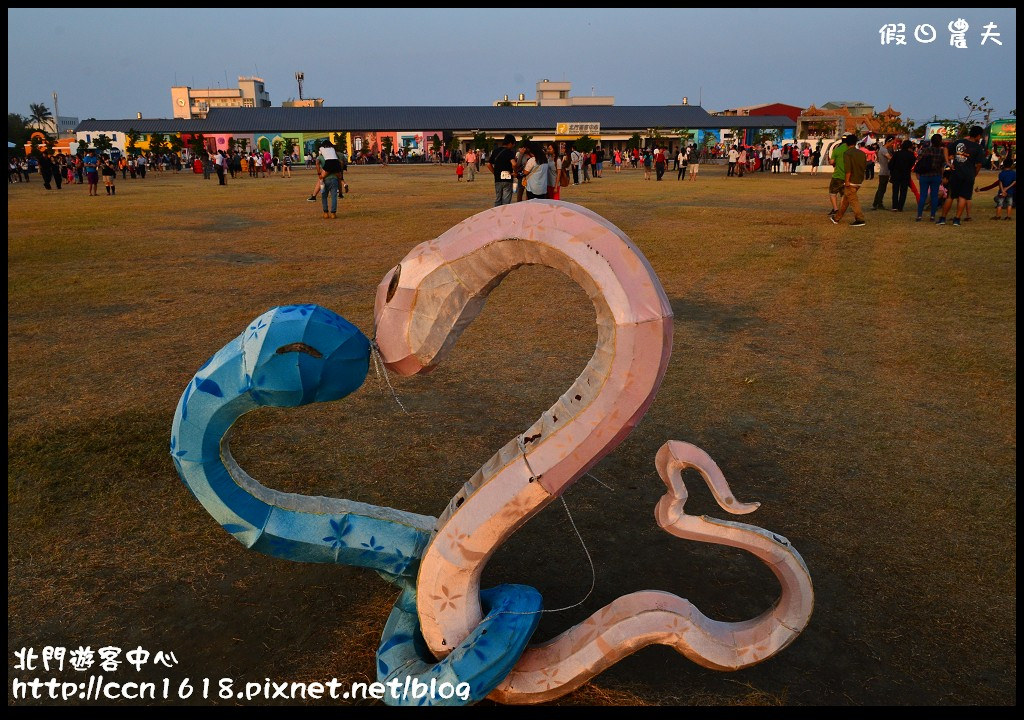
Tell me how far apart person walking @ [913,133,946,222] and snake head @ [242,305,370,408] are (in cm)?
1307

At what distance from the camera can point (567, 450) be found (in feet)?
7.27

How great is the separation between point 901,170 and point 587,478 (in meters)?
13.4

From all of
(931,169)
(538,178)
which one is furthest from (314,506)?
(931,169)

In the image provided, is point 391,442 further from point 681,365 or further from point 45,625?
point 681,365

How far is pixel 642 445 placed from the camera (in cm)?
448

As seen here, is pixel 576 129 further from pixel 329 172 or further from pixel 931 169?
pixel 931 169

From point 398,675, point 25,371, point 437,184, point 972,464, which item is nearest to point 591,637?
point 398,675

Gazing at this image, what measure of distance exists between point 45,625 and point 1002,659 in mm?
3652

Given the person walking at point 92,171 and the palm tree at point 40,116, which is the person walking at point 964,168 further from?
the palm tree at point 40,116

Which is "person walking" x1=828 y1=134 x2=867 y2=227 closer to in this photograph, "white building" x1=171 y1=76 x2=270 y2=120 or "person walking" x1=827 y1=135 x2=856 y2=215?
"person walking" x1=827 y1=135 x2=856 y2=215

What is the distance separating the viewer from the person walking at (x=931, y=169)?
41.9 ft

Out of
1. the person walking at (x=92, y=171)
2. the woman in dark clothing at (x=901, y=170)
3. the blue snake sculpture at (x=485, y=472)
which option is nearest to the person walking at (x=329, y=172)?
the person walking at (x=92, y=171)

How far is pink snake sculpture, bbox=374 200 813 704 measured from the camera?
2.10 m
